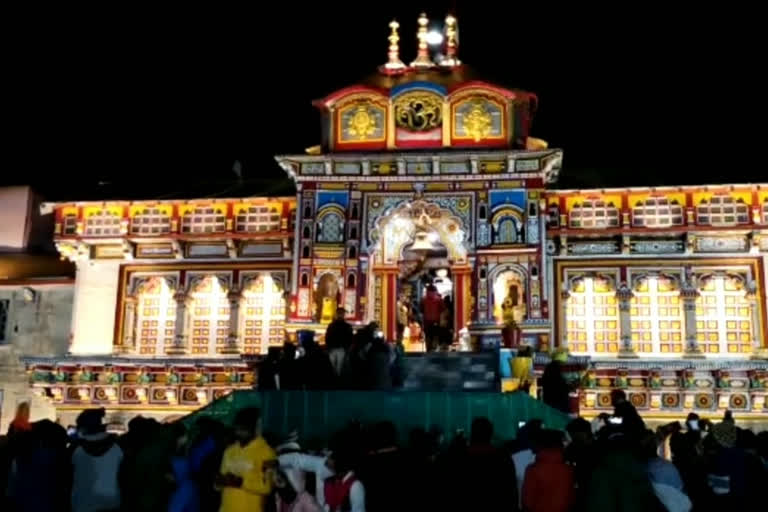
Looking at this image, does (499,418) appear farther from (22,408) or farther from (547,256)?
Result: (547,256)

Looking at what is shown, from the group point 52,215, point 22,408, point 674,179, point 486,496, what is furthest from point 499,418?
point 52,215

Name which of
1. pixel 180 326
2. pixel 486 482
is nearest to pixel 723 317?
pixel 180 326

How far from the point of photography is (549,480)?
27.9 feet

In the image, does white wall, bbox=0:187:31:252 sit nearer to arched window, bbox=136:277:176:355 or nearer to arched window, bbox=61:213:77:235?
arched window, bbox=61:213:77:235

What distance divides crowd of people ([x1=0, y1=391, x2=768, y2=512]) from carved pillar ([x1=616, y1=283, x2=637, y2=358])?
1544cm

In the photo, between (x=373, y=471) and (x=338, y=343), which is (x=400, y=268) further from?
(x=373, y=471)

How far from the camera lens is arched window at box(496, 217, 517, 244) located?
82.7 feet

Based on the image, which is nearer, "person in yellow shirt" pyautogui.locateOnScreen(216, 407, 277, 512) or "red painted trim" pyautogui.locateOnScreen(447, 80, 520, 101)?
"person in yellow shirt" pyautogui.locateOnScreen(216, 407, 277, 512)

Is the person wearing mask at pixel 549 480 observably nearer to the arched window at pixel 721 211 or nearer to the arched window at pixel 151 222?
the arched window at pixel 721 211

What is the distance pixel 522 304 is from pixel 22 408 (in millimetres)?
14592

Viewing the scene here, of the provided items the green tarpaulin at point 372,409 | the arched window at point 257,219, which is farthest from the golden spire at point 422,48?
the green tarpaulin at point 372,409

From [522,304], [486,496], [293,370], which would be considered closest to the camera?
[486,496]

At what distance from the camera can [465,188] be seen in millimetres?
25812

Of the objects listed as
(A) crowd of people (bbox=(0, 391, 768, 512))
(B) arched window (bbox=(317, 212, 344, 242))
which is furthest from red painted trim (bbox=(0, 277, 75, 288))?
(A) crowd of people (bbox=(0, 391, 768, 512))
